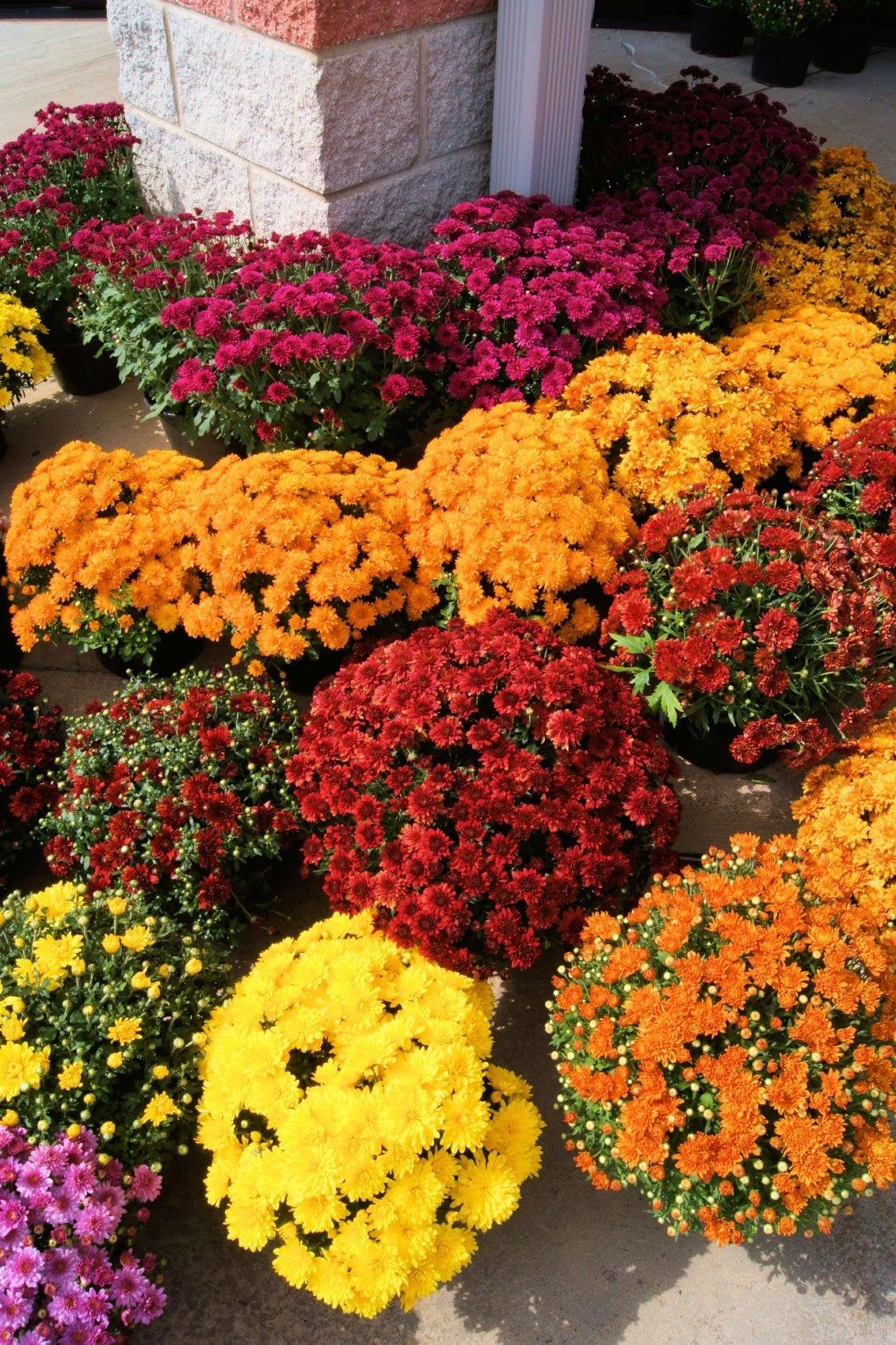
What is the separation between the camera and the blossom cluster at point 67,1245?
1702 mm

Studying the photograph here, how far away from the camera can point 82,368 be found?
4297 mm

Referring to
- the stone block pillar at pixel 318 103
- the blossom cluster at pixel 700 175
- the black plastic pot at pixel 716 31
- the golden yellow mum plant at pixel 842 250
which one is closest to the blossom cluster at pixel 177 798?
the stone block pillar at pixel 318 103

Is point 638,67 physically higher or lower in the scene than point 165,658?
higher

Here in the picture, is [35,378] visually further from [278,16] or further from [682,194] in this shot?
[682,194]

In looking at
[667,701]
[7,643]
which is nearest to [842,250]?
[667,701]

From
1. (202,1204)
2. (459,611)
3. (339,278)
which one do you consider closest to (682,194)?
(339,278)

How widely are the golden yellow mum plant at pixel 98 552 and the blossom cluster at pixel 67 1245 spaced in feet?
4.75

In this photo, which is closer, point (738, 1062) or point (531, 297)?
point (738, 1062)

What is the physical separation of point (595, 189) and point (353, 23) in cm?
153

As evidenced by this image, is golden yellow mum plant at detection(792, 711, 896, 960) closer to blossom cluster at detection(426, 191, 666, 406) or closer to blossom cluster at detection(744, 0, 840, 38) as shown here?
blossom cluster at detection(426, 191, 666, 406)

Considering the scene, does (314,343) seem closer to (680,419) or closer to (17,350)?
(680,419)

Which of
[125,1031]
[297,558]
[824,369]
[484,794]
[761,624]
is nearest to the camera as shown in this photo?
[125,1031]

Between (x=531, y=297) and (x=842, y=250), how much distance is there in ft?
5.63

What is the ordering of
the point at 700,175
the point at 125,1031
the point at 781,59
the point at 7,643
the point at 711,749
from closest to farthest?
1. the point at 125,1031
2. the point at 711,749
3. the point at 7,643
4. the point at 700,175
5. the point at 781,59
